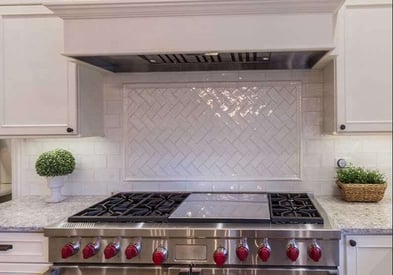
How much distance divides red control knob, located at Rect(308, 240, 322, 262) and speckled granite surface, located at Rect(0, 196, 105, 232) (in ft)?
3.72

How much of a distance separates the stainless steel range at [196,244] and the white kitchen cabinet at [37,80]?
0.61 m

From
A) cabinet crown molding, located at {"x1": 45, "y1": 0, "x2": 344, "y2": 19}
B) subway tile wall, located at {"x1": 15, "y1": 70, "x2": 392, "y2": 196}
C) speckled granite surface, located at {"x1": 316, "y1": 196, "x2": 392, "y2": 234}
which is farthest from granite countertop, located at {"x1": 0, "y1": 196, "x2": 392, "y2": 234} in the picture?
cabinet crown molding, located at {"x1": 45, "y1": 0, "x2": 344, "y2": 19}

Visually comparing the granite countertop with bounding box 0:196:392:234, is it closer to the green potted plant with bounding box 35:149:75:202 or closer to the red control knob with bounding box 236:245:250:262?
the green potted plant with bounding box 35:149:75:202

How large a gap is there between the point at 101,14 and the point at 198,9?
1.49ft

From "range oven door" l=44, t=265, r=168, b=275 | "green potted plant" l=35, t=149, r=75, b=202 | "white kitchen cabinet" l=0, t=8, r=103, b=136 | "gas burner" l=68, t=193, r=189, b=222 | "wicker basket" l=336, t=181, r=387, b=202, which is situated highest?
"white kitchen cabinet" l=0, t=8, r=103, b=136

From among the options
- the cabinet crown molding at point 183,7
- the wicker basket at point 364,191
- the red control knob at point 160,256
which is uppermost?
the cabinet crown molding at point 183,7

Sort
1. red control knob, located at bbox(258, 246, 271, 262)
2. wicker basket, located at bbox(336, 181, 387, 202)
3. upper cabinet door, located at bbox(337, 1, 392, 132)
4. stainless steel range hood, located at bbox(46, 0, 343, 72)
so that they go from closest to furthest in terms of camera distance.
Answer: red control knob, located at bbox(258, 246, 271, 262), stainless steel range hood, located at bbox(46, 0, 343, 72), upper cabinet door, located at bbox(337, 1, 392, 132), wicker basket, located at bbox(336, 181, 387, 202)

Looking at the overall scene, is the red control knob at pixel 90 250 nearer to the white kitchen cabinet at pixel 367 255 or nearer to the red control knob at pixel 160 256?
the red control knob at pixel 160 256

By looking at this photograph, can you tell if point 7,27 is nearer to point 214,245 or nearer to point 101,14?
point 101,14

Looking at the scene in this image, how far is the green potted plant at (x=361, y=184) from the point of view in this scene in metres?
2.05

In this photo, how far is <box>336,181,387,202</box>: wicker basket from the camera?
2047 millimetres

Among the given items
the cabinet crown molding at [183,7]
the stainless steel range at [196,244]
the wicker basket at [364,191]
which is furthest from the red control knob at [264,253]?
the cabinet crown molding at [183,7]

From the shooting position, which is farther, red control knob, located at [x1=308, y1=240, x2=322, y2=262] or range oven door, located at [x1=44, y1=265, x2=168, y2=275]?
range oven door, located at [x1=44, y1=265, x2=168, y2=275]

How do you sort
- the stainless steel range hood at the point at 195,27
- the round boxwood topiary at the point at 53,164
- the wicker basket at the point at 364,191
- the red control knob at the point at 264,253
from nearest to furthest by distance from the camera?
the red control knob at the point at 264,253, the stainless steel range hood at the point at 195,27, the wicker basket at the point at 364,191, the round boxwood topiary at the point at 53,164
